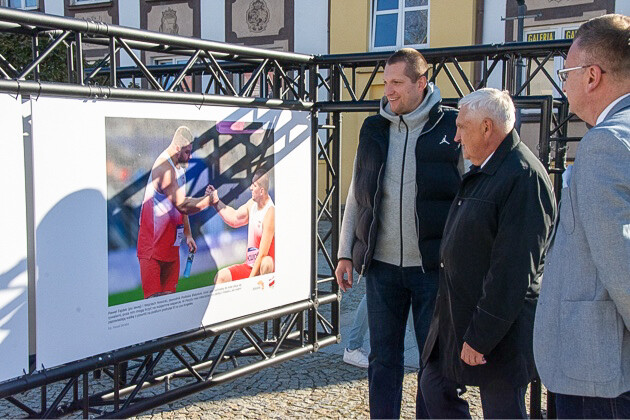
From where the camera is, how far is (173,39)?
4.02m

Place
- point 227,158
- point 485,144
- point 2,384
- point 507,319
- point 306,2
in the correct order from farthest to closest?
point 306,2
point 227,158
point 2,384
point 485,144
point 507,319

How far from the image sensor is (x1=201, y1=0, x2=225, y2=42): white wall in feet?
55.7

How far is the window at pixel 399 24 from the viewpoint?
15234 millimetres

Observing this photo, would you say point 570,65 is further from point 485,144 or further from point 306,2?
point 306,2

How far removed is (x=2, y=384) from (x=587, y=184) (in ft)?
8.88

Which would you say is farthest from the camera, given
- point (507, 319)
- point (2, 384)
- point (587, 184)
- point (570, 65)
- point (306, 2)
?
point (306, 2)

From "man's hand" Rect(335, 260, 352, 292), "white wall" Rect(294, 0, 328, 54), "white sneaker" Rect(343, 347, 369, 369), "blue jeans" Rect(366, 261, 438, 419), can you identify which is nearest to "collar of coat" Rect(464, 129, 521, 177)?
"blue jeans" Rect(366, 261, 438, 419)

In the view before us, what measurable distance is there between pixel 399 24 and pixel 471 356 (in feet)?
44.8

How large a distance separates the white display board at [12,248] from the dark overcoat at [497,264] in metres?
Result: 1.93

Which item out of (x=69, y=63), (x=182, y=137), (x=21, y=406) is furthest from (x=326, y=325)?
(x=69, y=63)

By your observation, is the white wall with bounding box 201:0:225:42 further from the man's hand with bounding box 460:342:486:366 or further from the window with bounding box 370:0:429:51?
the man's hand with bounding box 460:342:486:366

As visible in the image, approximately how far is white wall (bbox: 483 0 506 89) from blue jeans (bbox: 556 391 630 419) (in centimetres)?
1264

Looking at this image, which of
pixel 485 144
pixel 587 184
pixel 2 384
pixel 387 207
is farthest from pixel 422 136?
pixel 2 384

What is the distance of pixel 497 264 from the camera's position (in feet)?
8.87
